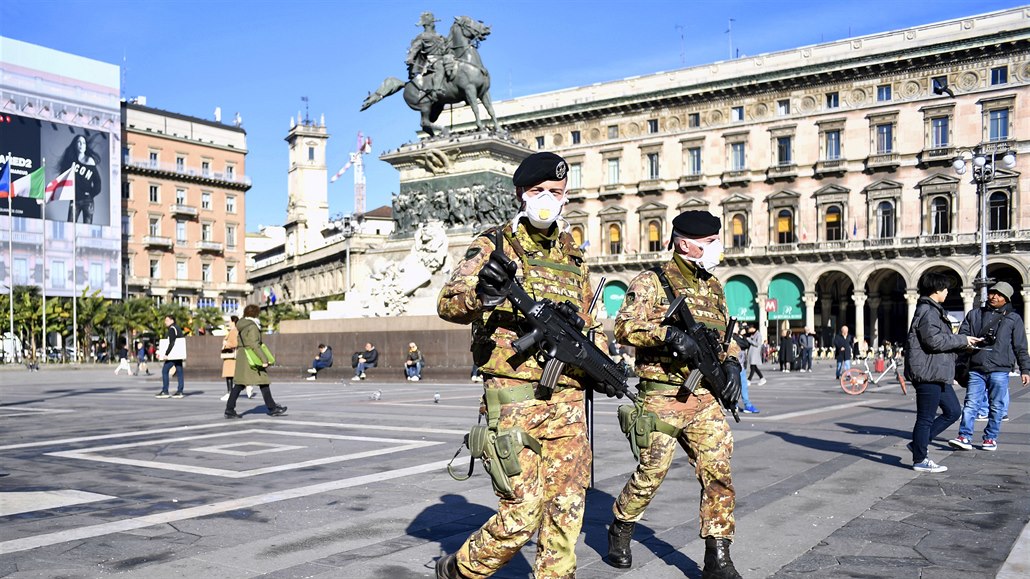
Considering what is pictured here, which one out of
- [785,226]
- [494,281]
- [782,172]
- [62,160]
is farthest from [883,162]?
[494,281]

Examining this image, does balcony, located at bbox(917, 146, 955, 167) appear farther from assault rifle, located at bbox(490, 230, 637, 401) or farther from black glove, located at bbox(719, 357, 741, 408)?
assault rifle, located at bbox(490, 230, 637, 401)

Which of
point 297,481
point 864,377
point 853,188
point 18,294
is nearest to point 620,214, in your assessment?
point 853,188

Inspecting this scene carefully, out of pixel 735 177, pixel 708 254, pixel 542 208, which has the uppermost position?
pixel 735 177

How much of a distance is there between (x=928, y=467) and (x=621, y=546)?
459cm

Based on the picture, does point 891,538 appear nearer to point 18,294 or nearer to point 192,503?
point 192,503

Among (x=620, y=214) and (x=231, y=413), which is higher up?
(x=620, y=214)

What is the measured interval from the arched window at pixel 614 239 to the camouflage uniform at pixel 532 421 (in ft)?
207

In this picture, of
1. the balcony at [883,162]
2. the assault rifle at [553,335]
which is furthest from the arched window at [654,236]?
the assault rifle at [553,335]

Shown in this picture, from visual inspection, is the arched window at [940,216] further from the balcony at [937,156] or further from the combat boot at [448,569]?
the combat boot at [448,569]

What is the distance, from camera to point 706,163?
62.7 m

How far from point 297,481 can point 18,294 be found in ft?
177

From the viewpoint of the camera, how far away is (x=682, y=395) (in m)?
5.20

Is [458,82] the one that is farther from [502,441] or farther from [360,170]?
[360,170]

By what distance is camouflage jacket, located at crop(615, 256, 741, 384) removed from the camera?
5.13 meters
